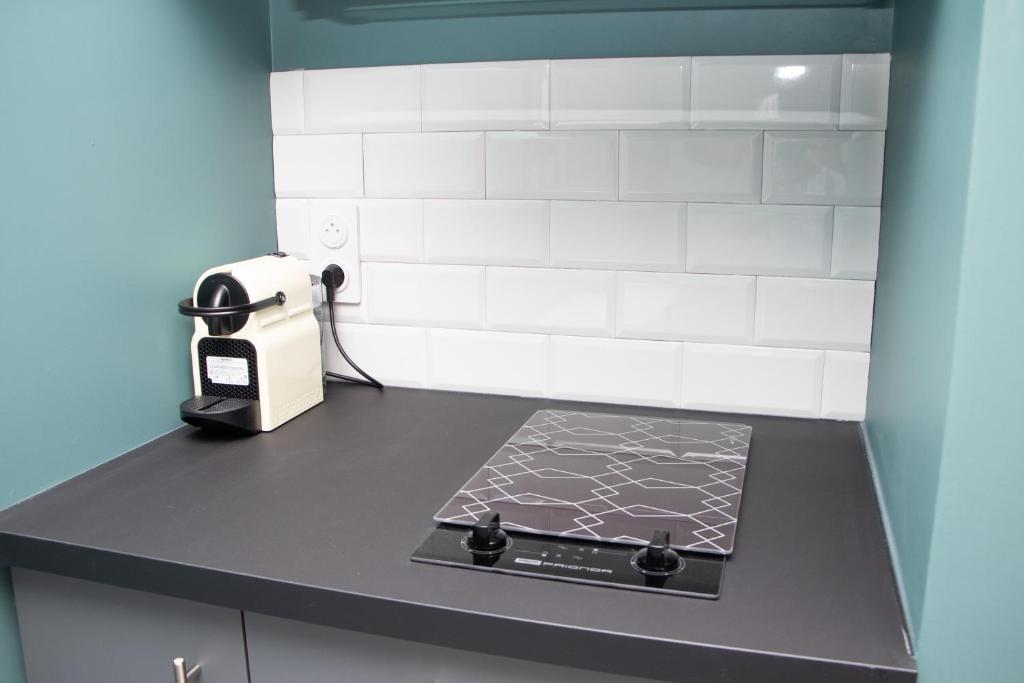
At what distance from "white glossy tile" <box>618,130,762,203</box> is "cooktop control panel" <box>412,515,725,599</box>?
1.91 feet

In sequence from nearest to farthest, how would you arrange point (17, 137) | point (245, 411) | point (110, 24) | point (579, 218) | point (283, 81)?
1. point (17, 137)
2. point (110, 24)
3. point (245, 411)
4. point (579, 218)
5. point (283, 81)

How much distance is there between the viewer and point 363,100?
135 centimetres

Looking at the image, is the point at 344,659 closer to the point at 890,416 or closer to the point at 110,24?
the point at 890,416

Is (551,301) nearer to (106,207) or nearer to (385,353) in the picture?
(385,353)

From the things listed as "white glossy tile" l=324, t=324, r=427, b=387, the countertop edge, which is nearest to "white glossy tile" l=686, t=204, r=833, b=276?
"white glossy tile" l=324, t=324, r=427, b=387

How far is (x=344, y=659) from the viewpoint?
837 mm

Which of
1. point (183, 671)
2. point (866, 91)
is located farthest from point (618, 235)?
point (183, 671)

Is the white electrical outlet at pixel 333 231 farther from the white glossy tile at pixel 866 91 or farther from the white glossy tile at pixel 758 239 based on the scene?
the white glossy tile at pixel 866 91

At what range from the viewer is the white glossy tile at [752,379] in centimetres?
124

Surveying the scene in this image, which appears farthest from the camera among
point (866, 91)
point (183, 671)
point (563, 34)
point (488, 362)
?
point (488, 362)

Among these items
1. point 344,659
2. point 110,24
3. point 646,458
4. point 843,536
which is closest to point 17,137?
point 110,24

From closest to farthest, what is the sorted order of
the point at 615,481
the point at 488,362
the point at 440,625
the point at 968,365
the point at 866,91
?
the point at 968,365, the point at 440,625, the point at 615,481, the point at 866,91, the point at 488,362

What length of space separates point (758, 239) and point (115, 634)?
0.96 meters

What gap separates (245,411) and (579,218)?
1.84ft
